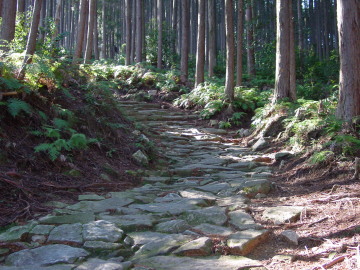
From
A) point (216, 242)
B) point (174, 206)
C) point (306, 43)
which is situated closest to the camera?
point (216, 242)

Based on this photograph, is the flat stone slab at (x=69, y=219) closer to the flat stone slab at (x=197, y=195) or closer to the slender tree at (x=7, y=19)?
the flat stone slab at (x=197, y=195)

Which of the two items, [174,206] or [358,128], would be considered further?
[358,128]

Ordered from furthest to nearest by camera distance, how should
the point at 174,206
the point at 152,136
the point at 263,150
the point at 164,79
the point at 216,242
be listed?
1. the point at 164,79
2. the point at 152,136
3. the point at 263,150
4. the point at 174,206
5. the point at 216,242

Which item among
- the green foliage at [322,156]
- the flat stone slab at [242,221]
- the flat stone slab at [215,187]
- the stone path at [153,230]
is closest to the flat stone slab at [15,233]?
the stone path at [153,230]

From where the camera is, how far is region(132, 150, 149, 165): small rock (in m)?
7.64

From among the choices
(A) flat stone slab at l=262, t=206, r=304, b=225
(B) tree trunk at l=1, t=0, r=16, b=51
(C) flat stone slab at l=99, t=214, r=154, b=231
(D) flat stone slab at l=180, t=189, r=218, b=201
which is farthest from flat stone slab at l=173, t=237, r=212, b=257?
(B) tree trunk at l=1, t=0, r=16, b=51

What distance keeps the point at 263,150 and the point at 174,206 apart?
16.7ft

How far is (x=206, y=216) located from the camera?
4383 mm

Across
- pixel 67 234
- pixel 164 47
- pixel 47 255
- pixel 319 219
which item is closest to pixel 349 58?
pixel 319 219

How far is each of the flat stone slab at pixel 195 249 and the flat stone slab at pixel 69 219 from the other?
134 cm

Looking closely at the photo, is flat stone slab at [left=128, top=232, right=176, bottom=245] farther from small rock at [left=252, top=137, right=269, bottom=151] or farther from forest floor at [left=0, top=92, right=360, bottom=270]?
small rock at [left=252, top=137, right=269, bottom=151]

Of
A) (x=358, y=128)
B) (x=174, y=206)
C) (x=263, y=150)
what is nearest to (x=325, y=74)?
(x=263, y=150)

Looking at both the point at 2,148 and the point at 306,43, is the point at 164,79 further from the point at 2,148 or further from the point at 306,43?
the point at 306,43

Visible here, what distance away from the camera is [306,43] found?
156ft
